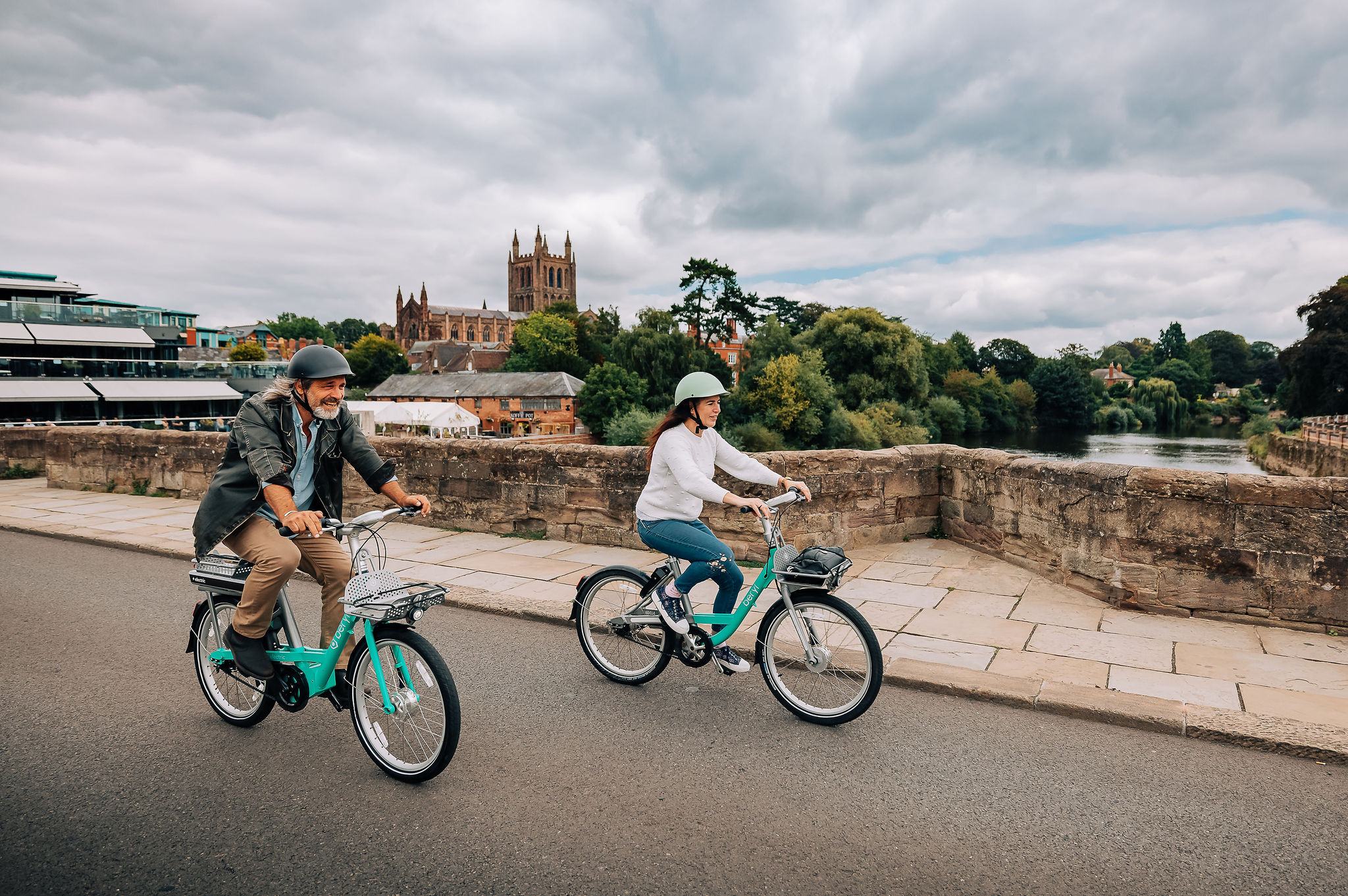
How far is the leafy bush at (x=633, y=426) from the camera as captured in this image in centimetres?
5088

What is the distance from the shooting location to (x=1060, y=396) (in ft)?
285

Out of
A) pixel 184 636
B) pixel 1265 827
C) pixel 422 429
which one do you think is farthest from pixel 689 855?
pixel 422 429

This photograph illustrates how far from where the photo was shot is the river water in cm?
4572

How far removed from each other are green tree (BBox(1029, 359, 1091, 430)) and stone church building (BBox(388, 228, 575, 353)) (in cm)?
8538

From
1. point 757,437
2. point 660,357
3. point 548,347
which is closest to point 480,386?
point 548,347

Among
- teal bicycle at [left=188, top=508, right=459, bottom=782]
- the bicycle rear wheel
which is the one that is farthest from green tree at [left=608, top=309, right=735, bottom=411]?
teal bicycle at [left=188, top=508, right=459, bottom=782]

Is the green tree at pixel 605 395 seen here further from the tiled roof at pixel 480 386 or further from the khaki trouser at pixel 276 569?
the khaki trouser at pixel 276 569

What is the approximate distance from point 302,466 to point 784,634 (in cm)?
229

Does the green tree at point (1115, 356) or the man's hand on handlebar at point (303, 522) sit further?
the green tree at point (1115, 356)

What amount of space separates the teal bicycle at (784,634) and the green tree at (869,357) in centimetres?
4769

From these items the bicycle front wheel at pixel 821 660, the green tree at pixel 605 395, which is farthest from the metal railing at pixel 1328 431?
the green tree at pixel 605 395

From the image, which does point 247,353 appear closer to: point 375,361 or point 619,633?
point 375,361

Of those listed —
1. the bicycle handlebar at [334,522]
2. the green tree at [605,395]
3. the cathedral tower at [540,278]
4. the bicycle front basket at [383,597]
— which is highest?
the cathedral tower at [540,278]

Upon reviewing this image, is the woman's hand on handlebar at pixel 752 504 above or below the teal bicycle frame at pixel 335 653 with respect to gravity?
above
